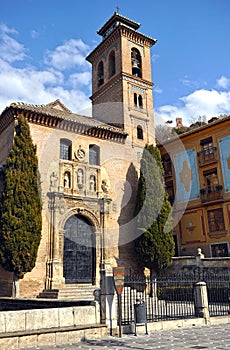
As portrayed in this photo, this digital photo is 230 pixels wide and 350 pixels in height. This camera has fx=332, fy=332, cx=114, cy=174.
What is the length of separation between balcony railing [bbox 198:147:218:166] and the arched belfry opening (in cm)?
1088

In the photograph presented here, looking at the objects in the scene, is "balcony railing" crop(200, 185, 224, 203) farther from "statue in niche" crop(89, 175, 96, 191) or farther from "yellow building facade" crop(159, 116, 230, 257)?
"statue in niche" crop(89, 175, 96, 191)

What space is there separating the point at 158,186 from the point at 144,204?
1.49 meters

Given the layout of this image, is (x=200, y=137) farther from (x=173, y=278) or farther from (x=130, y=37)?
(x=173, y=278)

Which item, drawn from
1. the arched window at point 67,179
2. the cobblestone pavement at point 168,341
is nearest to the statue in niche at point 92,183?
the arched window at point 67,179

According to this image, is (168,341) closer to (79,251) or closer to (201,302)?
(201,302)

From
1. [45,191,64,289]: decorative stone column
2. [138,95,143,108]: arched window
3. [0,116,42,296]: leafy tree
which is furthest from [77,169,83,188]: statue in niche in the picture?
[138,95,143,108]: arched window

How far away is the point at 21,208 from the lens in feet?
53.1

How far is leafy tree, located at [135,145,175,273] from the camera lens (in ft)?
63.6

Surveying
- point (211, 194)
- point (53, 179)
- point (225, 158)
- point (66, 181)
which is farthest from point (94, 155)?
point (225, 158)

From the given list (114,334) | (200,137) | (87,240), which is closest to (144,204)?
(87,240)

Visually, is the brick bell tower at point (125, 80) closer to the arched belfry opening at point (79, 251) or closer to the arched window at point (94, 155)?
the arched window at point (94, 155)

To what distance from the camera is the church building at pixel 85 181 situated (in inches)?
683

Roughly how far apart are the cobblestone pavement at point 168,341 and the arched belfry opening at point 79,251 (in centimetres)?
894

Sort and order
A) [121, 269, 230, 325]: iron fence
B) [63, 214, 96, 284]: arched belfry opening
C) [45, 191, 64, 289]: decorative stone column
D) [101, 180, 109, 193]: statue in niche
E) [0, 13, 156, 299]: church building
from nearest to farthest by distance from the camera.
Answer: [121, 269, 230, 325]: iron fence < [45, 191, 64, 289]: decorative stone column < [0, 13, 156, 299]: church building < [63, 214, 96, 284]: arched belfry opening < [101, 180, 109, 193]: statue in niche
